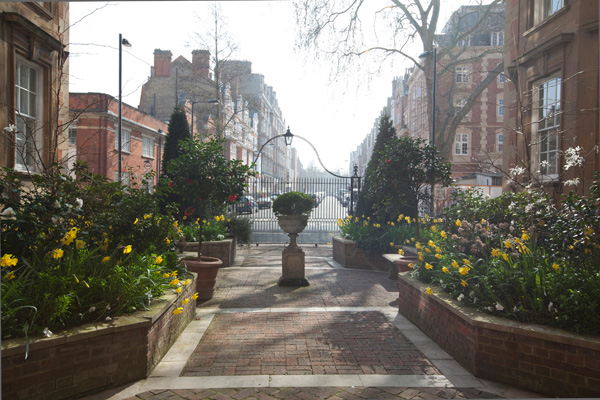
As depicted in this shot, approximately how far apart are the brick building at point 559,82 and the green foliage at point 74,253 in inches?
255

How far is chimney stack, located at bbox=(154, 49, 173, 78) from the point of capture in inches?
1581

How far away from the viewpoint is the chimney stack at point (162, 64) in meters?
40.2

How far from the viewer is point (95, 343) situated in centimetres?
357

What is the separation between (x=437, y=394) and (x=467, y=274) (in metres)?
1.59

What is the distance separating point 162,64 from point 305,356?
40.7m

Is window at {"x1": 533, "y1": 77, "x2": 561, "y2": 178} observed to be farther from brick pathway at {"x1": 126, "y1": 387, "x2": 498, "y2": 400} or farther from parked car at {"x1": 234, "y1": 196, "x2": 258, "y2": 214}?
parked car at {"x1": 234, "y1": 196, "x2": 258, "y2": 214}

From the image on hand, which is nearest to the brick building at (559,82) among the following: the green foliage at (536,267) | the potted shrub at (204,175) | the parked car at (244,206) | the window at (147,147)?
the green foliage at (536,267)

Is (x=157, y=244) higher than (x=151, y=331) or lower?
higher

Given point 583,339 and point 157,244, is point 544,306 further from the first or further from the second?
point 157,244

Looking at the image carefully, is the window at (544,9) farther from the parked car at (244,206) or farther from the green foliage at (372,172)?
the parked car at (244,206)

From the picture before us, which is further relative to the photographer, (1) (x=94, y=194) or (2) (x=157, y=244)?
(2) (x=157, y=244)

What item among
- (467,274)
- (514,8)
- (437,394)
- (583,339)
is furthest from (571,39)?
(437,394)

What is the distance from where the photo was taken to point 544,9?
Answer: 1042cm

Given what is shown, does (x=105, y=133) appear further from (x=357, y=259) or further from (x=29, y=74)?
(x=357, y=259)
